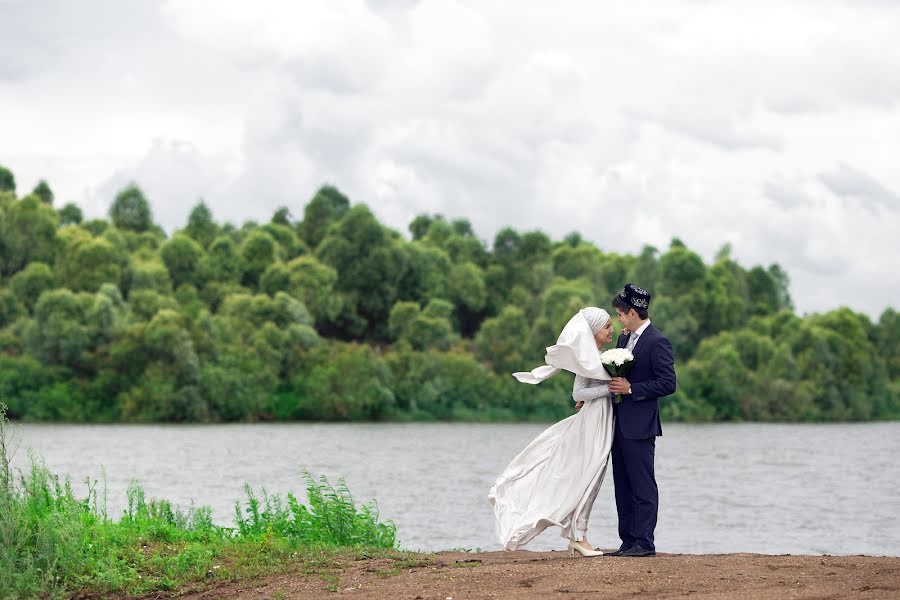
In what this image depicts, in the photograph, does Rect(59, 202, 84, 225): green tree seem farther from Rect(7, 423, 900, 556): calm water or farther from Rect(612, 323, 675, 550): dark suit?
Rect(612, 323, 675, 550): dark suit

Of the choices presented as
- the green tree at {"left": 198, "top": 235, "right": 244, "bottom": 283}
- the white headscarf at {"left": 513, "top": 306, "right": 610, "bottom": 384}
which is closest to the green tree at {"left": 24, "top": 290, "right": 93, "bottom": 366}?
the green tree at {"left": 198, "top": 235, "right": 244, "bottom": 283}

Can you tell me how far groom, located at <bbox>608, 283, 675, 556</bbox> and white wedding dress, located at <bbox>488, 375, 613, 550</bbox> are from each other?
203 mm

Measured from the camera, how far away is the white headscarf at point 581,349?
1127 centimetres

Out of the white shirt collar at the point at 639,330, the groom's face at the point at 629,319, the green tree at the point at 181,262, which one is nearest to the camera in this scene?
the groom's face at the point at 629,319

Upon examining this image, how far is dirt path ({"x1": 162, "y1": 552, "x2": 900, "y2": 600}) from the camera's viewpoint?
9.12 m

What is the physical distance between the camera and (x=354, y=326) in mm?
107688

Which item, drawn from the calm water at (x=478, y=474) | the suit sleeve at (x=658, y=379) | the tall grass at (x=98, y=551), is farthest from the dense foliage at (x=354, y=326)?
the suit sleeve at (x=658, y=379)

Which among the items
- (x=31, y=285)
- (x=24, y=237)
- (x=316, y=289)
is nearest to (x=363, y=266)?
(x=316, y=289)

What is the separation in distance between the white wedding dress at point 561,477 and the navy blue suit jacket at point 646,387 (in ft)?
0.82

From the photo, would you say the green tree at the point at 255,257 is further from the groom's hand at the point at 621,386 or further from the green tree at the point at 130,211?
the groom's hand at the point at 621,386

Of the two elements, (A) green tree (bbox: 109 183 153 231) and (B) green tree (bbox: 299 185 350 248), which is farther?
(B) green tree (bbox: 299 185 350 248)

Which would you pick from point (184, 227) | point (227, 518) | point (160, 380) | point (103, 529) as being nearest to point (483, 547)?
point (227, 518)

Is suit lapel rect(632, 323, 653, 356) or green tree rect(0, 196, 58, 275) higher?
green tree rect(0, 196, 58, 275)

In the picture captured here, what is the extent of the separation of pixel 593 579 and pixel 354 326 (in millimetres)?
98533
